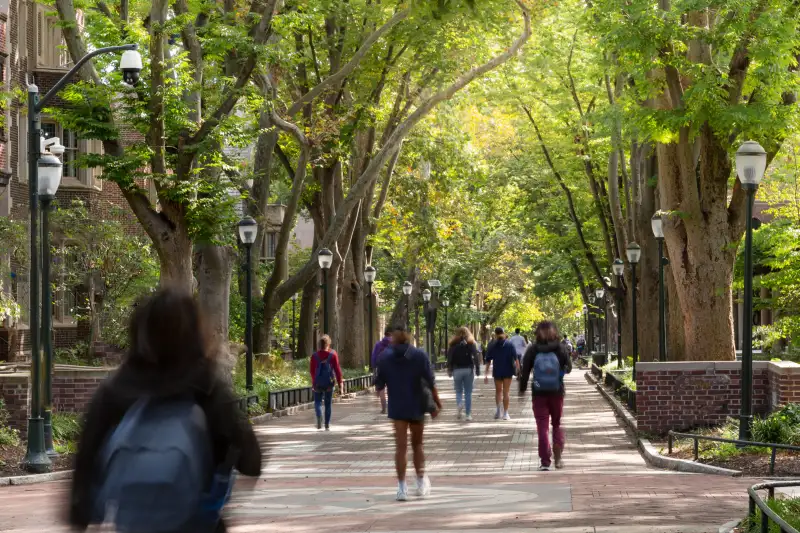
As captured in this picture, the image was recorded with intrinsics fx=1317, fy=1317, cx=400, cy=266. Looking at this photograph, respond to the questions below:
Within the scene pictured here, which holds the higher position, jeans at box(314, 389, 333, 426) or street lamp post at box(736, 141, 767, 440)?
street lamp post at box(736, 141, 767, 440)

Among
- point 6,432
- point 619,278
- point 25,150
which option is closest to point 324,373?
point 6,432

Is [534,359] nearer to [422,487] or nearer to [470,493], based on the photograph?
[470,493]

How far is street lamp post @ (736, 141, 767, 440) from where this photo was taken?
17.1 m

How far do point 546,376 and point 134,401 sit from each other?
11.0 meters

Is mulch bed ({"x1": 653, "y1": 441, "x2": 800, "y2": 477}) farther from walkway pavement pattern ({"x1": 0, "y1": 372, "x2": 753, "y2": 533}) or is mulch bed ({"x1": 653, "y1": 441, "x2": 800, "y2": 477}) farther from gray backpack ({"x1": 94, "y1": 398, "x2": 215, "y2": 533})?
gray backpack ({"x1": 94, "y1": 398, "x2": 215, "y2": 533})

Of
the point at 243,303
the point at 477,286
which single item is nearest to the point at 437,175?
the point at 243,303

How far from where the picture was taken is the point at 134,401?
4.59 metres

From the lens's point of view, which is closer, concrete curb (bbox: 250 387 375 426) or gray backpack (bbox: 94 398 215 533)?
gray backpack (bbox: 94 398 215 533)

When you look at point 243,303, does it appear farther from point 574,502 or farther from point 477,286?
point 477,286

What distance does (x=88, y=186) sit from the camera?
38.9m

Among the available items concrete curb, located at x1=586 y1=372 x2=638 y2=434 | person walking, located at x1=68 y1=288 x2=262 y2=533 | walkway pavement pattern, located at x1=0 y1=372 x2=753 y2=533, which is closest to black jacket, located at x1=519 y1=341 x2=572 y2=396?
Result: walkway pavement pattern, located at x1=0 y1=372 x2=753 y2=533

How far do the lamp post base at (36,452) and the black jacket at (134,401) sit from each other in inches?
490

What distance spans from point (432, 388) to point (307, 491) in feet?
6.76

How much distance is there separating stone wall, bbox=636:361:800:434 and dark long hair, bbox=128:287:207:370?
15727 millimetres
